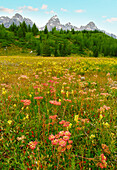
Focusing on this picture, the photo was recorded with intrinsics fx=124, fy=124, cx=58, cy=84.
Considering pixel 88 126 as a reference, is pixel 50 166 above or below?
below

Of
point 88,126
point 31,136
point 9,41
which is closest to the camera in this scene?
point 31,136

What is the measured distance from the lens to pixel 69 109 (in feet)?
11.6

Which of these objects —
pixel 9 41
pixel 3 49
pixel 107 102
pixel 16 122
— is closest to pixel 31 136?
pixel 16 122

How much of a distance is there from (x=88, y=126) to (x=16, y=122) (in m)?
1.65

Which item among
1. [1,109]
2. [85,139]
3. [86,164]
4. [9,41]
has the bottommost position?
[86,164]

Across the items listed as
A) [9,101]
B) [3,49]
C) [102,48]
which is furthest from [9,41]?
[9,101]

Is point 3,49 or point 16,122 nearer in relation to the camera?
point 16,122

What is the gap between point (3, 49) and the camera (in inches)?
2286

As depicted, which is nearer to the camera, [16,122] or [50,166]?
[50,166]

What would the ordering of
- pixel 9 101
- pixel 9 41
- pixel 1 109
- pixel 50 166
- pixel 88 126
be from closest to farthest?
1. pixel 50 166
2. pixel 88 126
3. pixel 1 109
4. pixel 9 101
5. pixel 9 41

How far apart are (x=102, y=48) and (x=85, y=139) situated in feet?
321

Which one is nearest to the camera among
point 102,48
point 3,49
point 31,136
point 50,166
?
point 50,166

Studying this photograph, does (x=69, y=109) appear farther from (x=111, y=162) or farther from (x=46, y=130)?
(x=111, y=162)

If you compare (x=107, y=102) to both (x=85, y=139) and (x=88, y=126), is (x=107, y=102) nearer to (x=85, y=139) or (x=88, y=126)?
(x=88, y=126)
